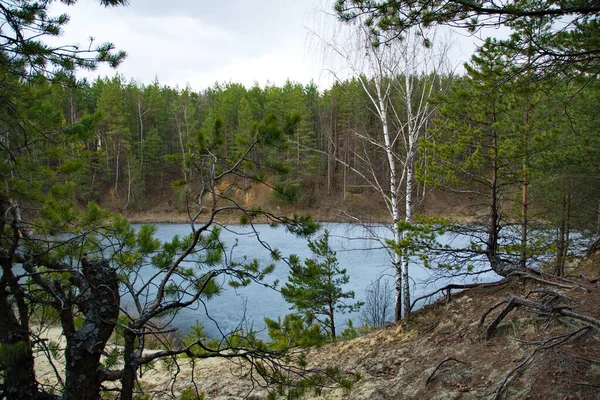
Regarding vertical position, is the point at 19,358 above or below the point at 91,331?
below

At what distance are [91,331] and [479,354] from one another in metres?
3.17

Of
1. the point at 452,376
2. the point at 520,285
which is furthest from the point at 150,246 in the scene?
the point at 520,285

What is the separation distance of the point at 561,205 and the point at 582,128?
2.60m

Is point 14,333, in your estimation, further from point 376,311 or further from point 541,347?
point 376,311

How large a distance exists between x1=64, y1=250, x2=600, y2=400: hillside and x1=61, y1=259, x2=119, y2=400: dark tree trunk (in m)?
0.54

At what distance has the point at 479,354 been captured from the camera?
3594 mm

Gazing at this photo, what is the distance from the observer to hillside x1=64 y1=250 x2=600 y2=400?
2881 mm

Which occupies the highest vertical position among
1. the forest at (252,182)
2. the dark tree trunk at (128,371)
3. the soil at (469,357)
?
the forest at (252,182)

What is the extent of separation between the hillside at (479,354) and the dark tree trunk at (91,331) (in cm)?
54

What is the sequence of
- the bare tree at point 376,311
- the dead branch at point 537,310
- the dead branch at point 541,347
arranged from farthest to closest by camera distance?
the bare tree at point 376,311, the dead branch at point 537,310, the dead branch at point 541,347

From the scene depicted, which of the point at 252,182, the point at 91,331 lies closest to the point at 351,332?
the point at 252,182

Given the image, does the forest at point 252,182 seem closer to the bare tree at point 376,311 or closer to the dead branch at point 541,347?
the dead branch at point 541,347

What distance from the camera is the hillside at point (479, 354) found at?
2.88 m

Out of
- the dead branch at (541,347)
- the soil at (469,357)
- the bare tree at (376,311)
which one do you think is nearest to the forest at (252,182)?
the soil at (469,357)
